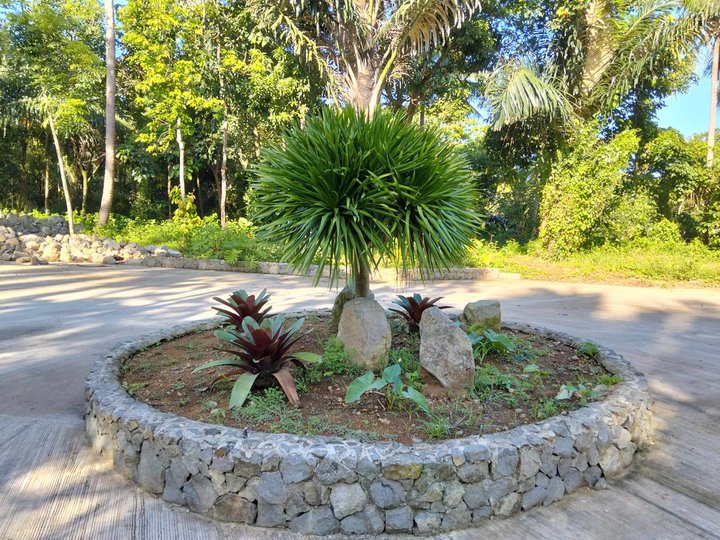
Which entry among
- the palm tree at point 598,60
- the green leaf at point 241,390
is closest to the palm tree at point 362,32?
the palm tree at point 598,60

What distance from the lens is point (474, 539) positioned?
187cm

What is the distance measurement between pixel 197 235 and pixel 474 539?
10.9m

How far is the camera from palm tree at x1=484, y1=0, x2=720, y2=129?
9617 millimetres

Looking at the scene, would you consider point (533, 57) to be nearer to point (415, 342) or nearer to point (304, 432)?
point (415, 342)

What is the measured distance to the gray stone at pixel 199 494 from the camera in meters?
1.99

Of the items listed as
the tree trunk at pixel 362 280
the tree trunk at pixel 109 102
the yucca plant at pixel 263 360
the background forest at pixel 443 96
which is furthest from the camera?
the tree trunk at pixel 109 102

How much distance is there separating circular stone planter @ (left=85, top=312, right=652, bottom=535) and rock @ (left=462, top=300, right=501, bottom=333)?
57.4 inches

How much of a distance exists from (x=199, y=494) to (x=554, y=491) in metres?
1.65

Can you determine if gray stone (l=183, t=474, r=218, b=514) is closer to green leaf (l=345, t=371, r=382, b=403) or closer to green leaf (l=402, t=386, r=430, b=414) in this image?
green leaf (l=345, t=371, r=382, b=403)

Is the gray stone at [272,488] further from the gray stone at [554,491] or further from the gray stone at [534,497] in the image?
the gray stone at [554,491]

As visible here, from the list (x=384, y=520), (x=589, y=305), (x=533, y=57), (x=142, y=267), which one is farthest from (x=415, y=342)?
(x=533, y=57)

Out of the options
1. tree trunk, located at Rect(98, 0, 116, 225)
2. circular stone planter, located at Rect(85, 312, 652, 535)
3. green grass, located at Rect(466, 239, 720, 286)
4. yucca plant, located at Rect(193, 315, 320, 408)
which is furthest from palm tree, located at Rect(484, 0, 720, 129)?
tree trunk, located at Rect(98, 0, 116, 225)

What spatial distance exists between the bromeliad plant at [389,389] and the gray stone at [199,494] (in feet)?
2.49

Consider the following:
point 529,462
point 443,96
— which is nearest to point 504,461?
point 529,462
